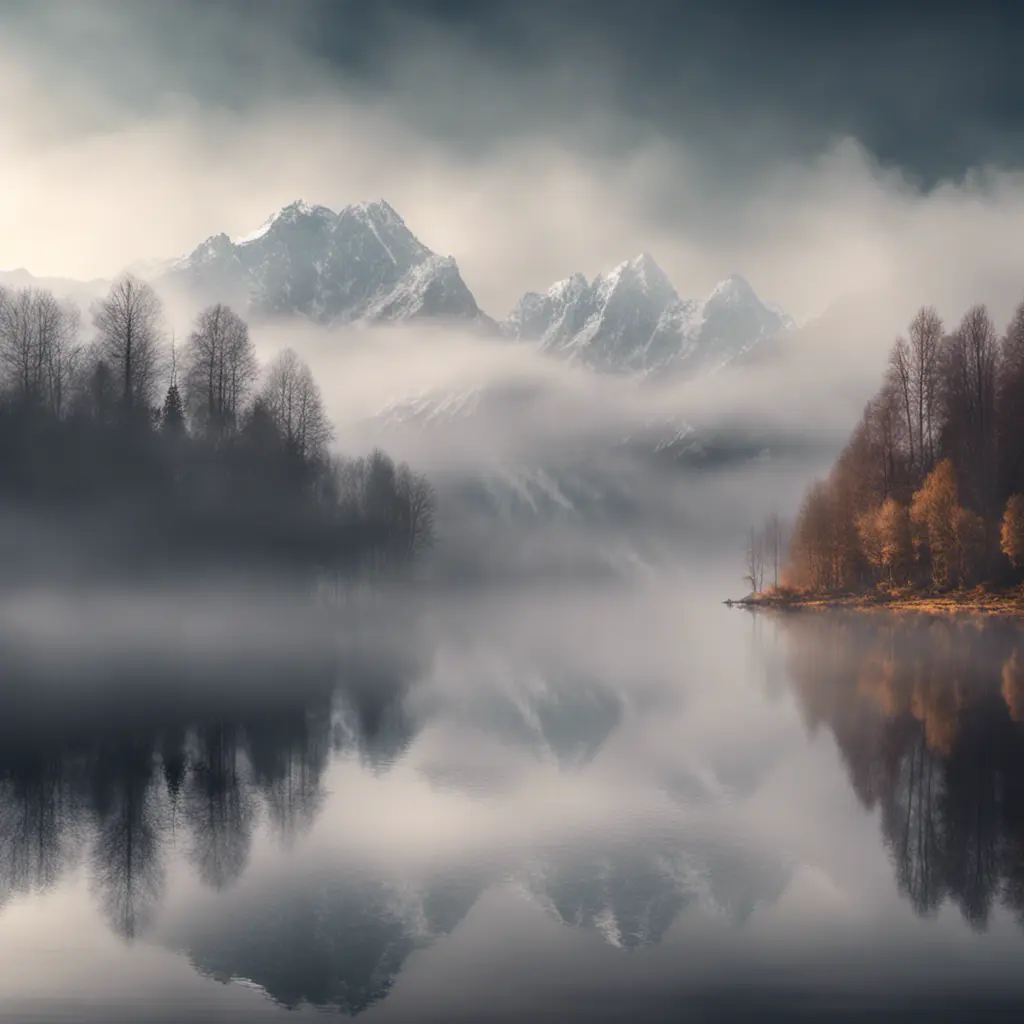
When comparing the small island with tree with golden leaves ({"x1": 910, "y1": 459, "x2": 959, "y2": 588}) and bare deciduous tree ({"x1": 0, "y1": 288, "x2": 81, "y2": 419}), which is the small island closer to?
tree with golden leaves ({"x1": 910, "y1": 459, "x2": 959, "y2": 588})

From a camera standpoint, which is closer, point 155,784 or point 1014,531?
point 155,784

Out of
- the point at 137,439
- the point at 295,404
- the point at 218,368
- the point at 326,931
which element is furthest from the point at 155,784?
→ the point at 295,404

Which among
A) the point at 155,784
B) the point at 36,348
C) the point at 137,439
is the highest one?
the point at 36,348

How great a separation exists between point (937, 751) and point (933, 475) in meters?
61.8

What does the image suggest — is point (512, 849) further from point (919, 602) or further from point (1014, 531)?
point (919, 602)

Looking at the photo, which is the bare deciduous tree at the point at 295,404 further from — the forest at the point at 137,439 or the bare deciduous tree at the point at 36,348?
the bare deciduous tree at the point at 36,348

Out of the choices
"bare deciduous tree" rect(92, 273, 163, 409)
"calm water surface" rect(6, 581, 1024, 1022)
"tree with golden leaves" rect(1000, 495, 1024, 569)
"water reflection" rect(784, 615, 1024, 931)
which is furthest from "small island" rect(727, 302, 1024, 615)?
"bare deciduous tree" rect(92, 273, 163, 409)

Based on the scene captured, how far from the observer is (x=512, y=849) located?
18.7m

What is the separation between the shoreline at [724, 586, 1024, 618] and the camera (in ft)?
248

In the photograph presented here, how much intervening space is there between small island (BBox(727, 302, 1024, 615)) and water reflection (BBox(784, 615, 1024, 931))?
27.5 meters

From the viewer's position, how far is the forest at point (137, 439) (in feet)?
231

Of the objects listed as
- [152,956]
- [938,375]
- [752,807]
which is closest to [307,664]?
[752,807]

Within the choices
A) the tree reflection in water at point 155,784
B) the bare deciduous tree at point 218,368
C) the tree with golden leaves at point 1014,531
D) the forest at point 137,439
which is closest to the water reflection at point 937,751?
the tree reflection in water at point 155,784

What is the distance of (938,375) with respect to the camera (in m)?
90.2
